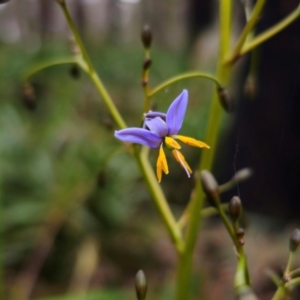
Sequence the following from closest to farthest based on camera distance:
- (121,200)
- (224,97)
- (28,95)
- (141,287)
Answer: (141,287), (224,97), (28,95), (121,200)

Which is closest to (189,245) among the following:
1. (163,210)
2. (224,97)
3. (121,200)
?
(163,210)

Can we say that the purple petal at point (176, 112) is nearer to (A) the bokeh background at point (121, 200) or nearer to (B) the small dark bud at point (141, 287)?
(B) the small dark bud at point (141, 287)

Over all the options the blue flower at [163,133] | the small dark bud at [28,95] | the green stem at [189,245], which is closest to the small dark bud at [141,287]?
the blue flower at [163,133]

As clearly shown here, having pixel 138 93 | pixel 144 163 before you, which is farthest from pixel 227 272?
pixel 138 93

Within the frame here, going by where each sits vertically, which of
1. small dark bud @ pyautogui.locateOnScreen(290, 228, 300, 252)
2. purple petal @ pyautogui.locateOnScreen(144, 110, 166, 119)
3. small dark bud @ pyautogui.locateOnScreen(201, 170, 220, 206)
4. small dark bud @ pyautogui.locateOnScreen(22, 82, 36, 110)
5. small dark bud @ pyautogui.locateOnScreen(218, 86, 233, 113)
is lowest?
small dark bud @ pyautogui.locateOnScreen(290, 228, 300, 252)

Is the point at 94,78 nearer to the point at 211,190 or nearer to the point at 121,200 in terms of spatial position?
the point at 211,190

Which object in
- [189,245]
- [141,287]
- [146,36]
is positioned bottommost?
[189,245]

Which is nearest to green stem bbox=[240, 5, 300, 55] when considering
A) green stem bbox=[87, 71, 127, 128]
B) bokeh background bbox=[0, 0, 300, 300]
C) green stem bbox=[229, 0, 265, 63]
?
green stem bbox=[229, 0, 265, 63]

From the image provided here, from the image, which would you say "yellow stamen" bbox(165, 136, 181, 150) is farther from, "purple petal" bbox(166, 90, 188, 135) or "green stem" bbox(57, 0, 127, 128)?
"green stem" bbox(57, 0, 127, 128)

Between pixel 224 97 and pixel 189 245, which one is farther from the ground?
pixel 224 97

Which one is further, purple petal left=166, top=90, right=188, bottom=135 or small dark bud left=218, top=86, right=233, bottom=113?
small dark bud left=218, top=86, right=233, bottom=113
